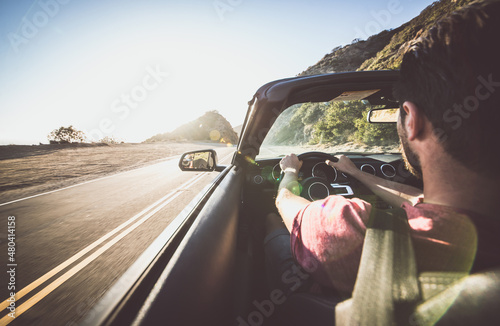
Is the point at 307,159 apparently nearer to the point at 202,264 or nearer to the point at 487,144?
the point at 487,144

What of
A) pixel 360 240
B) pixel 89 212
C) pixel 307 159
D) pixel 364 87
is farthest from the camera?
pixel 89 212

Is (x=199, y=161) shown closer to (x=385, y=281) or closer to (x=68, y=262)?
(x=385, y=281)

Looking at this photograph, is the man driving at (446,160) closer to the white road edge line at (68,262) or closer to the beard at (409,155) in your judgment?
the beard at (409,155)

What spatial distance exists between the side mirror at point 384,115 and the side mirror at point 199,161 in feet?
7.10

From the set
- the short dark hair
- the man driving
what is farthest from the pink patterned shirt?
the short dark hair

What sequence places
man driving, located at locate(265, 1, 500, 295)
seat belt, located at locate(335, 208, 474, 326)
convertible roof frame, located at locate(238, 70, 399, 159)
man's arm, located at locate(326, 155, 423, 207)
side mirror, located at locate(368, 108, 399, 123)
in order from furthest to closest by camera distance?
side mirror, located at locate(368, 108, 399, 123) → man's arm, located at locate(326, 155, 423, 207) → convertible roof frame, located at locate(238, 70, 399, 159) → man driving, located at locate(265, 1, 500, 295) → seat belt, located at locate(335, 208, 474, 326)

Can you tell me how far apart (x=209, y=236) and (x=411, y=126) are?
96cm

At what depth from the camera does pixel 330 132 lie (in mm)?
3119

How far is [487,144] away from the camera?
63cm

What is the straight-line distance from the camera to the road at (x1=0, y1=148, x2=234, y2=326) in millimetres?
2381

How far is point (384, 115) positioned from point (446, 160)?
83.6 inches

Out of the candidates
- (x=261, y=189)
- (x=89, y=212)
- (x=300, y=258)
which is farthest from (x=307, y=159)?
(x=89, y=212)

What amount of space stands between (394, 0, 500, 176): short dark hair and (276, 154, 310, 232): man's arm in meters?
0.71

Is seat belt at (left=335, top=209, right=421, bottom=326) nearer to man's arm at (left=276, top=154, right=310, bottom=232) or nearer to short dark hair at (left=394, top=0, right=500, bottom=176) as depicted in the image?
short dark hair at (left=394, top=0, right=500, bottom=176)
